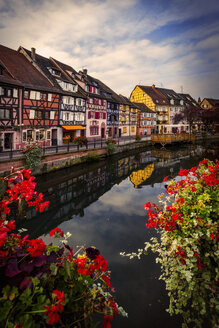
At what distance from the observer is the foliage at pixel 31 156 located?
14977 mm

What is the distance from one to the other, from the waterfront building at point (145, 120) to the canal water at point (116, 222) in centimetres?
3070

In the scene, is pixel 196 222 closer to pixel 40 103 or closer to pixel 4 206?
pixel 4 206

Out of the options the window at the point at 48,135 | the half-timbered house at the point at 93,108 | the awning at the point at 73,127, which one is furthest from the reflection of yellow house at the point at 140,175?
the half-timbered house at the point at 93,108

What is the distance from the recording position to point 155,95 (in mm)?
55719

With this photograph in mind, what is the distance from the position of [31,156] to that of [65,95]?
1400cm

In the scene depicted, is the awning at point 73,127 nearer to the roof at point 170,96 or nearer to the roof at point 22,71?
the roof at point 22,71

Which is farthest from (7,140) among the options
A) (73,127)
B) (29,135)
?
(73,127)

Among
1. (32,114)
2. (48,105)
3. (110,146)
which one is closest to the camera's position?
(32,114)

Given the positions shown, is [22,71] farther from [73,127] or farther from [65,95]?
[73,127]

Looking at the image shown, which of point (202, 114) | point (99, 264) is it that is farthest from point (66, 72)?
point (202, 114)

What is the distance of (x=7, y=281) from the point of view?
1.48m

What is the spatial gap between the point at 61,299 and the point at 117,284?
458cm

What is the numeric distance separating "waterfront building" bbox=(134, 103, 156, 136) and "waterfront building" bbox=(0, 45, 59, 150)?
27.5 metres

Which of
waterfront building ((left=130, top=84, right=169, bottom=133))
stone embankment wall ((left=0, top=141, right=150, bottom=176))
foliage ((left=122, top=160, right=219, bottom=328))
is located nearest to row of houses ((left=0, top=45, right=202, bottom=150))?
stone embankment wall ((left=0, top=141, right=150, bottom=176))
